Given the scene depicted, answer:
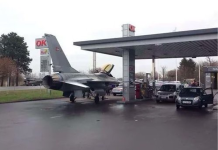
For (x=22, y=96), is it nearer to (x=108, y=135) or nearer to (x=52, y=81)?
(x=52, y=81)

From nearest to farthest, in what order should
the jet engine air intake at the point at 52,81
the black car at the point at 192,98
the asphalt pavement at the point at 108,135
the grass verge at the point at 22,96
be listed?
the asphalt pavement at the point at 108,135 < the black car at the point at 192,98 < the jet engine air intake at the point at 52,81 < the grass verge at the point at 22,96

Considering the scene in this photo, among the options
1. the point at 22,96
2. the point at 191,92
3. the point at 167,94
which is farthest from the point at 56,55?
the point at 191,92

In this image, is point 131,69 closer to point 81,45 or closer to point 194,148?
point 81,45

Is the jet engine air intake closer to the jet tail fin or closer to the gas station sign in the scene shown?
the jet tail fin

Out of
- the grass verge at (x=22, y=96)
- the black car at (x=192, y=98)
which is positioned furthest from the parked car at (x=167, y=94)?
the grass verge at (x=22, y=96)

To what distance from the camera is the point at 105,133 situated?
869 centimetres

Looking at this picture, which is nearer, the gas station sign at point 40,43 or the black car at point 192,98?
the black car at point 192,98

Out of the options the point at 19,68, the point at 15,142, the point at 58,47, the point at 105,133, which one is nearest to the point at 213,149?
the point at 105,133

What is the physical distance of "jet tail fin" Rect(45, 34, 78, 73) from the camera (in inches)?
777

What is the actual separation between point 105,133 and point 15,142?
2874 millimetres

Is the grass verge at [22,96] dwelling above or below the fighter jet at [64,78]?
below

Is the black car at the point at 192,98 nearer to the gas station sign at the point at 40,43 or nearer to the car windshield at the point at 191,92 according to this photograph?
the car windshield at the point at 191,92

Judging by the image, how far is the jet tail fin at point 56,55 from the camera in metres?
19.7

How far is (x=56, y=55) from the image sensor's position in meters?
19.9
